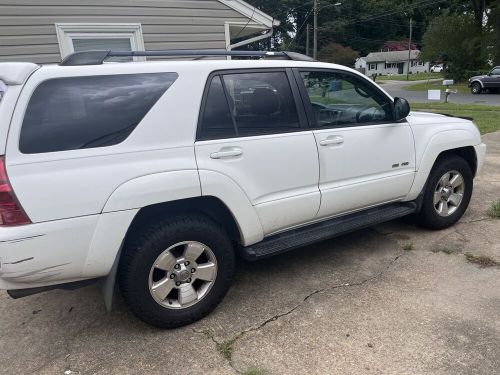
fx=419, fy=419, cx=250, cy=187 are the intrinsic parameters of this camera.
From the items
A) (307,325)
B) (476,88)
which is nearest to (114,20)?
(307,325)

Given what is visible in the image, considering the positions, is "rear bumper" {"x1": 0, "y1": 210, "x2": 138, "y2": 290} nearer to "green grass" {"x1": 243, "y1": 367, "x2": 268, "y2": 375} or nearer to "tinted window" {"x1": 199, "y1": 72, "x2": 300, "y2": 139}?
"tinted window" {"x1": 199, "y1": 72, "x2": 300, "y2": 139}

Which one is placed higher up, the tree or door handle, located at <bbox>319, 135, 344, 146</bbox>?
the tree

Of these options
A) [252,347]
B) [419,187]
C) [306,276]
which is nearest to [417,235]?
[419,187]

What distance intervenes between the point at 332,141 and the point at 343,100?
19.8 inches

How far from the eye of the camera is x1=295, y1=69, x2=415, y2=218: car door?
10.8 feet

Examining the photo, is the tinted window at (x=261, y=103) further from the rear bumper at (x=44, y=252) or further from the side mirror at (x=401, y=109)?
the rear bumper at (x=44, y=252)

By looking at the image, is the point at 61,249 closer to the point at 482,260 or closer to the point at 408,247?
the point at 408,247

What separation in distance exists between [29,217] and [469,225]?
4.08 metres

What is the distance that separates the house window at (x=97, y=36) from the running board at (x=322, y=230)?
4768 mm

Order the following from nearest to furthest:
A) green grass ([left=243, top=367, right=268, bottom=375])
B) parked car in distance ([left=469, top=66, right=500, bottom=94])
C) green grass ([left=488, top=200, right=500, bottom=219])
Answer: green grass ([left=243, top=367, right=268, bottom=375])
green grass ([left=488, top=200, right=500, bottom=219])
parked car in distance ([left=469, top=66, right=500, bottom=94])

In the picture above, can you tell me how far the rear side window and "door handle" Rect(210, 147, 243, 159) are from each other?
0.51 m

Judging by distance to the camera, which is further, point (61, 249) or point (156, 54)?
point (156, 54)

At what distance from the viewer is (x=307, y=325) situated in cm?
281

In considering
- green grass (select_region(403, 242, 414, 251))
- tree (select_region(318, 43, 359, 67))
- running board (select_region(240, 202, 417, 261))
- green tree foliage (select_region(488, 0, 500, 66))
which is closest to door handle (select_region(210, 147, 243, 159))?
running board (select_region(240, 202, 417, 261))
